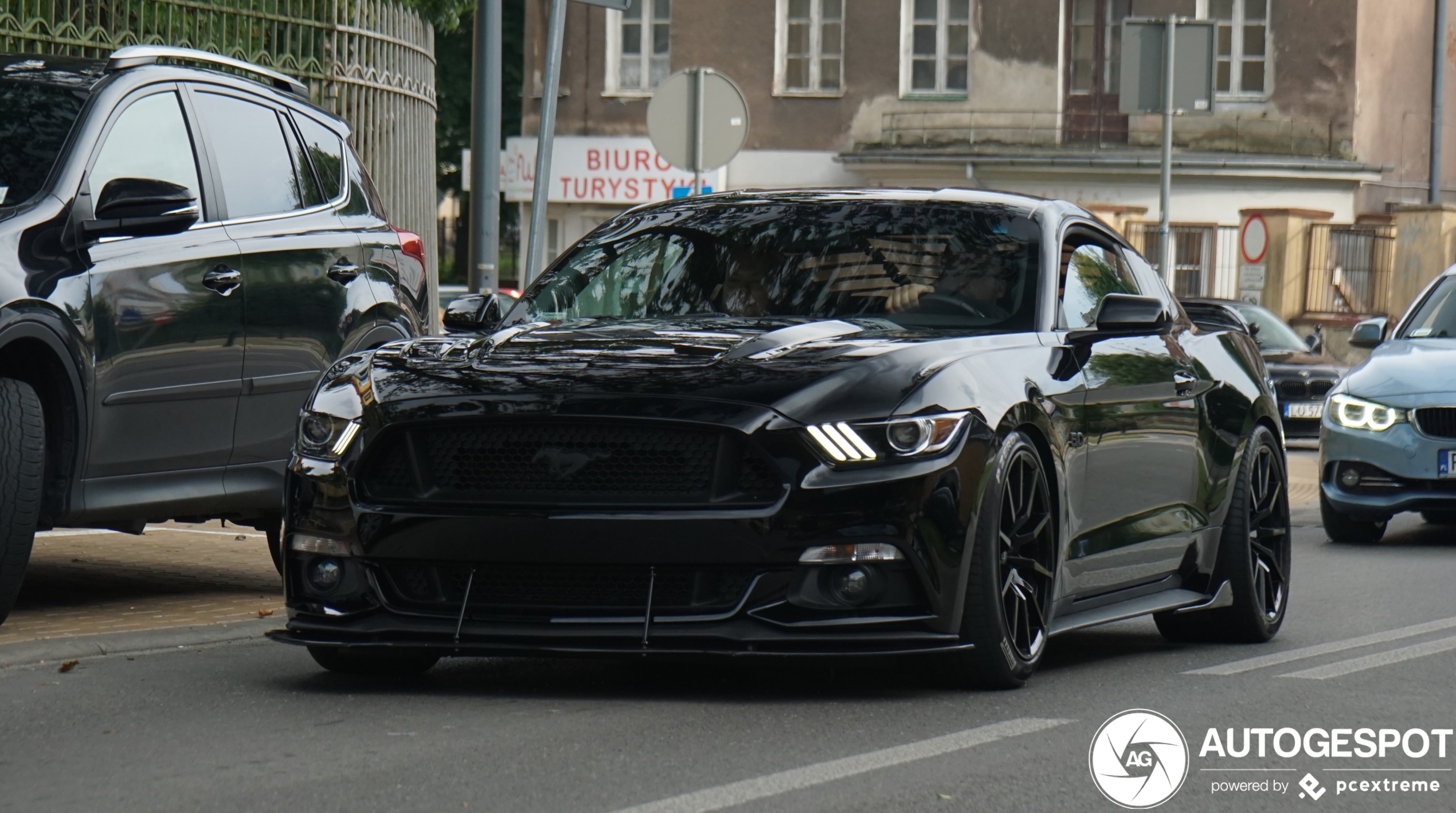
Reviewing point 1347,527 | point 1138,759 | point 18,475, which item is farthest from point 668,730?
point 1347,527

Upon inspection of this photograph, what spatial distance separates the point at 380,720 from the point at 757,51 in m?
35.2

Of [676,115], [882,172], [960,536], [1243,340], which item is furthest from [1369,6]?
[960,536]

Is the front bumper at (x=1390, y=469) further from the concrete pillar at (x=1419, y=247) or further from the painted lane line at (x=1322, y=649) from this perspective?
the concrete pillar at (x=1419, y=247)

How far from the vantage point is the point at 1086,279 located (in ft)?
25.7

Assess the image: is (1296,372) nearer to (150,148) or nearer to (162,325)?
(150,148)

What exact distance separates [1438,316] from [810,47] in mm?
26668

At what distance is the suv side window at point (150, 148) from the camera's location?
318 inches

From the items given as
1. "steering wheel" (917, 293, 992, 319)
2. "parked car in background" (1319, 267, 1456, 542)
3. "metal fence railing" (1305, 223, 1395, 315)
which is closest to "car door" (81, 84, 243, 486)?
"steering wheel" (917, 293, 992, 319)

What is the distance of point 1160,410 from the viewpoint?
7.80m

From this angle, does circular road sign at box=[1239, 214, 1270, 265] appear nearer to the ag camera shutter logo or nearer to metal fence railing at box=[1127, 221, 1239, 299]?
metal fence railing at box=[1127, 221, 1239, 299]

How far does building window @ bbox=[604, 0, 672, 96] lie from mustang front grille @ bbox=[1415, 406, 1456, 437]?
28386 millimetres

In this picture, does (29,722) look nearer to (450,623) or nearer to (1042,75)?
(450,623)

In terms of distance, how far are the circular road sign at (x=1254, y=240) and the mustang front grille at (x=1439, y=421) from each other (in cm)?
1988

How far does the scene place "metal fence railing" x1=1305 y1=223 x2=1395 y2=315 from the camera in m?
36.1
